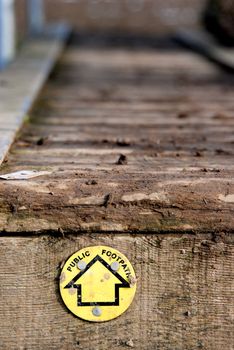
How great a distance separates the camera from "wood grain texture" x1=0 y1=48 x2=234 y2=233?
9.52 feet

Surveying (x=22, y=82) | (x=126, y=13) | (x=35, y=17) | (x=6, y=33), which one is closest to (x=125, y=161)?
(x=22, y=82)

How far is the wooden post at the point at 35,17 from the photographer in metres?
15.6

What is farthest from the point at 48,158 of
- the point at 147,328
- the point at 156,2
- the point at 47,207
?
the point at 156,2

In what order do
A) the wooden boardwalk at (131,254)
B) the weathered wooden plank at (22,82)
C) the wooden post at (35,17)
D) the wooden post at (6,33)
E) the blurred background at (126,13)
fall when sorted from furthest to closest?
the blurred background at (126,13) → the wooden post at (35,17) → the wooden post at (6,33) → the weathered wooden plank at (22,82) → the wooden boardwalk at (131,254)

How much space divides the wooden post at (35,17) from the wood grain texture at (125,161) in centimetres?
853

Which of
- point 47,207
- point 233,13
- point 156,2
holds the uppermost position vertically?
point 47,207

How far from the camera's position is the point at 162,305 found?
291 cm

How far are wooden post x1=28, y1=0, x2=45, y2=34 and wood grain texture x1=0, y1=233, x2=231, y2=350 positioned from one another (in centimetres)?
1284

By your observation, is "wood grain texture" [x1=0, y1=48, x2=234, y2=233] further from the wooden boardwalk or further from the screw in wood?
the screw in wood

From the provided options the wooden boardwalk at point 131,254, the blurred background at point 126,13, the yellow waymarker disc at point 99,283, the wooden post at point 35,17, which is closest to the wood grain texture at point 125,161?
the wooden boardwalk at point 131,254

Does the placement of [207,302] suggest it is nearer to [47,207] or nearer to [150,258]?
[150,258]

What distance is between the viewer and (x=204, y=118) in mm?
5301

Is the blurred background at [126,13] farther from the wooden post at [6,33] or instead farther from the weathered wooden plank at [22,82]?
the wooden post at [6,33]

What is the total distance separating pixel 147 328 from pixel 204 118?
2.62 m
